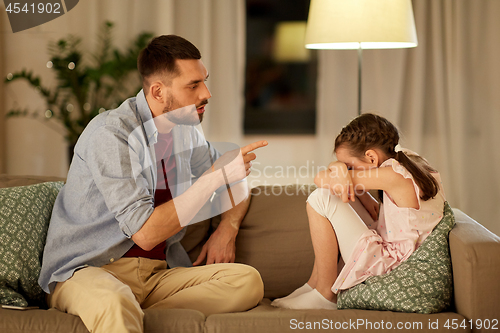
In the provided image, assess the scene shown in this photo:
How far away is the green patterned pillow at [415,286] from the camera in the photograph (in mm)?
1242

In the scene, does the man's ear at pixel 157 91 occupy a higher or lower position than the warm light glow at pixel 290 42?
lower

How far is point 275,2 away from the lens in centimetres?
345

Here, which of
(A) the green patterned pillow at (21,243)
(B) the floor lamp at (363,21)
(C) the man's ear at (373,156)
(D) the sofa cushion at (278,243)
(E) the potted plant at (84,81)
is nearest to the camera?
(A) the green patterned pillow at (21,243)

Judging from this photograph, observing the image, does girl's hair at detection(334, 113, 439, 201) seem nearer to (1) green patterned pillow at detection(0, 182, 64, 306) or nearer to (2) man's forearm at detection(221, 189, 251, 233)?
(2) man's forearm at detection(221, 189, 251, 233)

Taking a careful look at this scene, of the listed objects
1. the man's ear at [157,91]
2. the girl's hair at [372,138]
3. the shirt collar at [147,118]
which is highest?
the man's ear at [157,91]

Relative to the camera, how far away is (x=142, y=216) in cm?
128

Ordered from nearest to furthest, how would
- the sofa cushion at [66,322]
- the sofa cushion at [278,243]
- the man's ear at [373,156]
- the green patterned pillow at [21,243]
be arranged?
1. the sofa cushion at [66,322]
2. the green patterned pillow at [21,243]
3. the man's ear at [373,156]
4. the sofa cushion at [278,243]

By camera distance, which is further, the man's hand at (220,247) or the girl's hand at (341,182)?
the man's hand at (220,247)

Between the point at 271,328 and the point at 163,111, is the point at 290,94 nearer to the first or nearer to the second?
the point at 163,111

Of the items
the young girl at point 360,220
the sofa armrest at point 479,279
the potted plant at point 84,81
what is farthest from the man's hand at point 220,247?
the potted plant at point 84,81

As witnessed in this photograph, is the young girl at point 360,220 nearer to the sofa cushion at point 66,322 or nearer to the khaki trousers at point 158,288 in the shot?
the khaki trousers at point 158,288

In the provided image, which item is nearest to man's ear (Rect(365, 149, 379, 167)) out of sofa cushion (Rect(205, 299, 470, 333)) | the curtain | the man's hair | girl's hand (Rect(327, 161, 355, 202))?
girl's hand (Rect(327, 161, 355, 202))

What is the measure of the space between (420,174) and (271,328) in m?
0.63

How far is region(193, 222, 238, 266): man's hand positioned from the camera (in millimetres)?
1578
